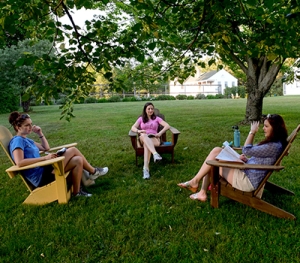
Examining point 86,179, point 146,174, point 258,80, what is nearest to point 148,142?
point 146,174

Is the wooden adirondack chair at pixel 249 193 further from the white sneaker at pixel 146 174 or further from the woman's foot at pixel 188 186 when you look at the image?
the white sneaker at pixel 146 174

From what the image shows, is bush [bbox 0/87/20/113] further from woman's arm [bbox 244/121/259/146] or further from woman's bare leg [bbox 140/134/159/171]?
woman's arm [bbox 244/121/259/146]

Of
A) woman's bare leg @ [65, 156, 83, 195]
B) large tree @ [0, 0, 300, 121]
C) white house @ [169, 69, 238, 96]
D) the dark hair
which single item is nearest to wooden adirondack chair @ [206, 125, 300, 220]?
large tree @ [0, 0, 300, 121]

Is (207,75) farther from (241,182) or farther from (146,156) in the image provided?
(241,182)

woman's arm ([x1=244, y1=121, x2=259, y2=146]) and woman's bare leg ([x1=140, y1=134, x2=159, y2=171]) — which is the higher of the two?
woman's arm ([x1=244, y1=121, x2=259, y2=146])

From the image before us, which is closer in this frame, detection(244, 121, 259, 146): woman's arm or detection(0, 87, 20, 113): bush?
detection(244, 121, 259, 146): woman's arm

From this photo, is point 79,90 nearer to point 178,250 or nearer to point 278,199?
point 178,250

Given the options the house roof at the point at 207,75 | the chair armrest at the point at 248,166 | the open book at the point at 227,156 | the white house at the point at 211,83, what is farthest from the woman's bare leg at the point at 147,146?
the house roof at the point at 207,75

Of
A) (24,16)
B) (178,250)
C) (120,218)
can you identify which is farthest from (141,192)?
(24,16)

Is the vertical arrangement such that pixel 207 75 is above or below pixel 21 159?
above

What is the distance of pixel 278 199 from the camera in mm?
3578

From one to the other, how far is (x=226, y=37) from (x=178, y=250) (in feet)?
7.69

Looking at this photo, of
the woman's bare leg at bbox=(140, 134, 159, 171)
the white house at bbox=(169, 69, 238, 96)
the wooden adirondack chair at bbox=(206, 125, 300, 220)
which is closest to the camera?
the wooden adirondack chair at bbox=(206, 125, 300, 220)

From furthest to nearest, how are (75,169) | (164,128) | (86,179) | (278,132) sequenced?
(164,128) → (86,179) → (75,169) → (278,132)
